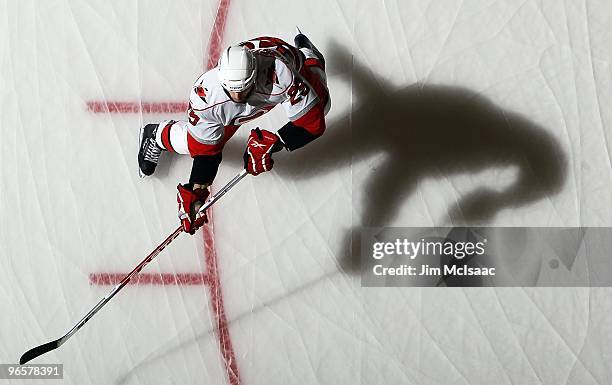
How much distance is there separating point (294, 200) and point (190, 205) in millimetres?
512

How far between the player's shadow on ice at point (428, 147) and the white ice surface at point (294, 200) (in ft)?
0.04

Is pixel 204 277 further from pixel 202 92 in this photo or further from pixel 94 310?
pixel 202 92

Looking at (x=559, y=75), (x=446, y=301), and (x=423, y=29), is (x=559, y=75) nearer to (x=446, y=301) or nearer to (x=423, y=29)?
(x=423, y=29)

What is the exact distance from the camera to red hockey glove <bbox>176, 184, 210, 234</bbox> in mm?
2738

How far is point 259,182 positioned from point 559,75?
4.37 feet

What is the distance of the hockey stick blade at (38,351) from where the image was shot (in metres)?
3.03

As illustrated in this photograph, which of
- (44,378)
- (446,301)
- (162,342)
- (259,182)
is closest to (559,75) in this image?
(446,301)

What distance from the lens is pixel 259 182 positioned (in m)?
3.09

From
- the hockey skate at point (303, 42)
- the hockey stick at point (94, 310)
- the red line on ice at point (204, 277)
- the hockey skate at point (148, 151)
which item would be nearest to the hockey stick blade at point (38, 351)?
the hockey stick at point (94, 310)

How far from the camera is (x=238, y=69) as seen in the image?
2.26 m

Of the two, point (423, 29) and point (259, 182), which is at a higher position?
point (423, 29)

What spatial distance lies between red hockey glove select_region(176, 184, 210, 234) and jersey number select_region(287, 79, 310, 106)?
56cm

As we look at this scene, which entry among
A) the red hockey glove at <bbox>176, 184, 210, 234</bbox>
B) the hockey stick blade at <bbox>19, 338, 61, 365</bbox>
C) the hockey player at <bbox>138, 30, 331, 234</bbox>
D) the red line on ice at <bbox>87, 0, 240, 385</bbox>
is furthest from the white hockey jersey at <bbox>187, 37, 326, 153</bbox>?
the hockey stick blade at <bbox>19, 338, 61, 365</bbox>

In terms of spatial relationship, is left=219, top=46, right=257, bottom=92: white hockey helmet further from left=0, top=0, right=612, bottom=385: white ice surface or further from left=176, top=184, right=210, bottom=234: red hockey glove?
left=0, top=0, right=612, bottom=385: white ice surface
